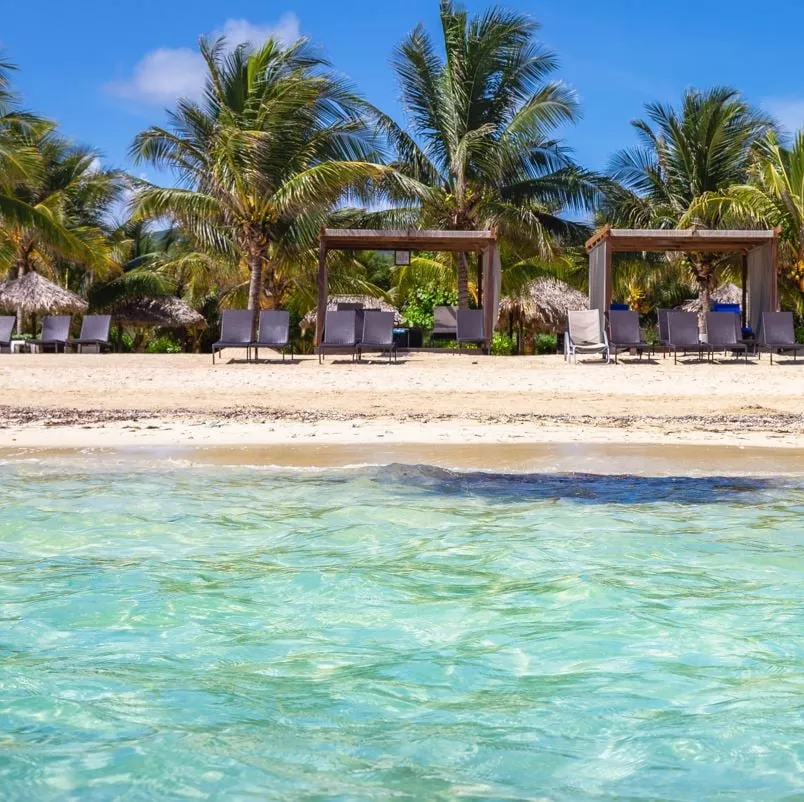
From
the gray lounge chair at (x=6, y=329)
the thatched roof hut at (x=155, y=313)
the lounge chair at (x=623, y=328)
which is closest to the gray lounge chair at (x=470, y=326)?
the lounge chair at (x=623, y=328)

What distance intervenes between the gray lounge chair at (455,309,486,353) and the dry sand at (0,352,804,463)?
3.62 feet

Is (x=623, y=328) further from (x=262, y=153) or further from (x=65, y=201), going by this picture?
(x=65, y=201)

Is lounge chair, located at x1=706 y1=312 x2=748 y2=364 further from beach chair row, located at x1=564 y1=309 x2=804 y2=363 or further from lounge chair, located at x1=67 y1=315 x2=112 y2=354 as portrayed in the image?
lounge chair, located at x1=67 y1=315 x2=112 y2=354

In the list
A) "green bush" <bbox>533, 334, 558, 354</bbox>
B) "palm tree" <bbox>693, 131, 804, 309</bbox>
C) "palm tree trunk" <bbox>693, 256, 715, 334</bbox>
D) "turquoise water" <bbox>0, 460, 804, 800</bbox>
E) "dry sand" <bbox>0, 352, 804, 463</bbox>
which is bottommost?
"turquoise water" <bbox>0, 460, 804, 800</bbox>

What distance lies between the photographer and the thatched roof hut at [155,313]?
96.5 ft

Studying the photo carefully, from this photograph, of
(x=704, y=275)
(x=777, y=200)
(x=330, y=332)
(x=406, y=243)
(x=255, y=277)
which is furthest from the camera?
(x=704, y=275)

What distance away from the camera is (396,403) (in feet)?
34.4

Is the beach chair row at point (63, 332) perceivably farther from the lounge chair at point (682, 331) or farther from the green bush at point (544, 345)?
the green bush at point (544, 345)

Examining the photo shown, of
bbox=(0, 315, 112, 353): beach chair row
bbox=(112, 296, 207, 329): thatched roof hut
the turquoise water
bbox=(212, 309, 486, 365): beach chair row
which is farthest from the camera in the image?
bbox=(112, 296, 207, 329): thatched roof hut

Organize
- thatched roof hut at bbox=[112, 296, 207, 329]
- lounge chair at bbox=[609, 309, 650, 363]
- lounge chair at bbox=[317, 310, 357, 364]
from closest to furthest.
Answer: lounge chair at bbox=[317, 310, 357, 364] < lounge chair at bbox=[609, 309, 650, 363] < thatched roof hut at bbox=[112, 296, 207, 329]

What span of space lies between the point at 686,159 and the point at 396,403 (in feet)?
52.6

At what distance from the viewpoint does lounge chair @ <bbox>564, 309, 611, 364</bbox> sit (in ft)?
51.0

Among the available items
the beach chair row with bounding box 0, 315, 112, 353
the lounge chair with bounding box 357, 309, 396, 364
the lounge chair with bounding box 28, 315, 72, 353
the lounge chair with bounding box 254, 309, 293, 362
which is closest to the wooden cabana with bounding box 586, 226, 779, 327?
the lounge chair with bounding box 357, 309, 396, 364

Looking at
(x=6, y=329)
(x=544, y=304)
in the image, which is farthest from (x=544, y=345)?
(x=6, y=329)
